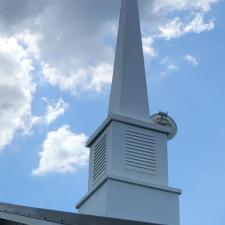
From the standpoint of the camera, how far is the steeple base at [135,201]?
20.9 meters

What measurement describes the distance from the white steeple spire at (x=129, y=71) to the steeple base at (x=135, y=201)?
284 cm

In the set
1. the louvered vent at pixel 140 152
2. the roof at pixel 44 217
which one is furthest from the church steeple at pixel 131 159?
the roof at pixel 44 217

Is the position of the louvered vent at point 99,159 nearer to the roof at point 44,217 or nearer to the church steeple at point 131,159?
the church steeple at point 131,159

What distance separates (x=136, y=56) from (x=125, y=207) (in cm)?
647

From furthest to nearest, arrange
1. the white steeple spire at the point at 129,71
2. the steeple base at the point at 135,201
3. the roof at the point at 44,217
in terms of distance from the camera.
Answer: the white steeple spire at the point at 129,71 < the steeple base at the point at 135,201 < the roof at the point at 44,217

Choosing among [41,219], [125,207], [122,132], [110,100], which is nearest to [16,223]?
[41,219]

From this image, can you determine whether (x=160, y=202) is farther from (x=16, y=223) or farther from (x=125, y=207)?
(x=16, y=223)

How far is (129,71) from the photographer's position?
24484mm

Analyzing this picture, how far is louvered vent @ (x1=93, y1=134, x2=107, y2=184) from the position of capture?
73.2 feet

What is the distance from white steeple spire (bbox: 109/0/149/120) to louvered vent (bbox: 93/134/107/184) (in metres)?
1.23

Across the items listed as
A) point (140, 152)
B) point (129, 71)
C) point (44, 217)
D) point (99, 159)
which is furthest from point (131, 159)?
point (44, 217)

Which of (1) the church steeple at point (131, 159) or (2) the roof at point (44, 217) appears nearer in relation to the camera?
(2) the roof at point (44, 217)

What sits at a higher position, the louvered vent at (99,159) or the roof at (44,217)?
the louvered vent at (99,159)

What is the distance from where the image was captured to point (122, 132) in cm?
2227
